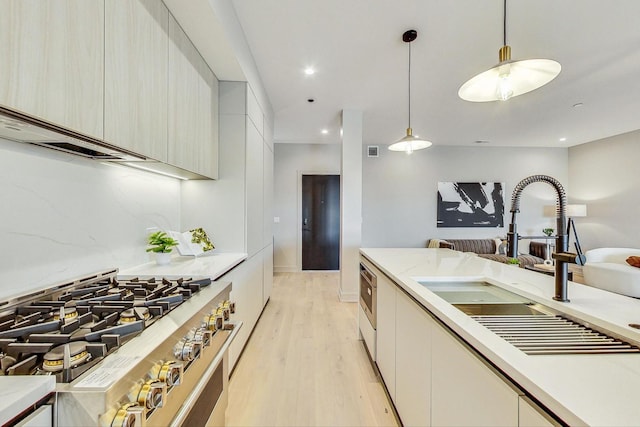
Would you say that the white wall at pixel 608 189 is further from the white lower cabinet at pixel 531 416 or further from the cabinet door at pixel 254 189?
the white lower cabinet at pixel 531 416

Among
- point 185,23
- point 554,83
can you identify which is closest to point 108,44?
point 185,23

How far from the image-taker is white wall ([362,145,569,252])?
20.5 ft

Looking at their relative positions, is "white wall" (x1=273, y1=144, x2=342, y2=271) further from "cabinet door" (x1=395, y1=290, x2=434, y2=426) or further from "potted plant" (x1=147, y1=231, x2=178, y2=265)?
"cabinet door" (x1=395, y1=290, x2=434, y2=426)

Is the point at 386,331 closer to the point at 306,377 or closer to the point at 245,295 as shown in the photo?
the point at 306,377

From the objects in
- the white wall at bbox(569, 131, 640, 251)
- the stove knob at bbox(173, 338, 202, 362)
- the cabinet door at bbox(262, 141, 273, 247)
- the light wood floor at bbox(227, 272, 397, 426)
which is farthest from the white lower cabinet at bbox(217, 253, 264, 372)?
the white wall at bbox(569, 131, 640, 251)

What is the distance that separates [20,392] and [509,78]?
6.48 ft

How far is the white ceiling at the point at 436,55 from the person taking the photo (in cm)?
209

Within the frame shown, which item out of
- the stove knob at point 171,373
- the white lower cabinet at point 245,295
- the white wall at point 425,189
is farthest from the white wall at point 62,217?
the white wall at point 425,189

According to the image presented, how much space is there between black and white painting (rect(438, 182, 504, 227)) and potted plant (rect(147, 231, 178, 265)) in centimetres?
575

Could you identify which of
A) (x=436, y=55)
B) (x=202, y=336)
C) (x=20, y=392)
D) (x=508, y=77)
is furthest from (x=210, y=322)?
(x=436, y=55)

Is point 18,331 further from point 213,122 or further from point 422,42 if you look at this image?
point 422,42

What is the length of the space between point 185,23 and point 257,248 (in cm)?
203

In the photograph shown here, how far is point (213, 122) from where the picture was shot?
237 cm

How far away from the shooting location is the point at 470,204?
630 cm
